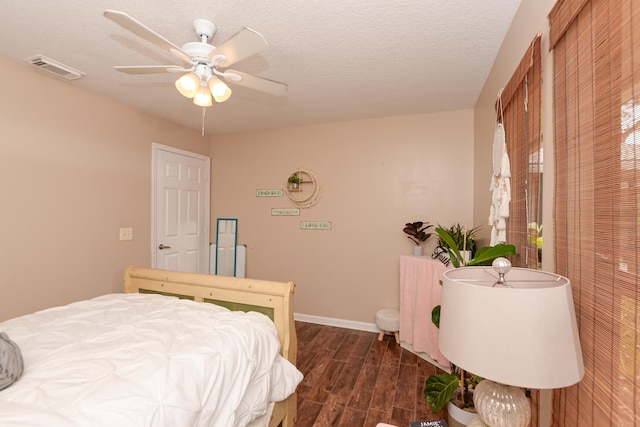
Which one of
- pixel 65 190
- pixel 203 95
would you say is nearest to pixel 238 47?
pixel 203 95

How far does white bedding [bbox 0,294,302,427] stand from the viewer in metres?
0.98

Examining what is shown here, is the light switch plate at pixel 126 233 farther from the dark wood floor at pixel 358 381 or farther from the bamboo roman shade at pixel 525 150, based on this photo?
the bamboo roman shade at pixel 525 150

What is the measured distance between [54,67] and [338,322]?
143 inches

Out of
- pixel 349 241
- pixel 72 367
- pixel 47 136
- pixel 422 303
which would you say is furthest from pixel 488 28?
pixel 47 136

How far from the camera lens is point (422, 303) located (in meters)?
2.81

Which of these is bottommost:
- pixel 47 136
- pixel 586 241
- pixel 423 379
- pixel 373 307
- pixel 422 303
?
pixel 423 379

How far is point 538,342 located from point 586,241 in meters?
0.41

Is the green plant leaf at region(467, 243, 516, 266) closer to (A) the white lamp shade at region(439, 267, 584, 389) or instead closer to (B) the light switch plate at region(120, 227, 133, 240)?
(A) the white lamp shade at region(439, 267, 584, 389)

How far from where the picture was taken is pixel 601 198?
0.82 metres

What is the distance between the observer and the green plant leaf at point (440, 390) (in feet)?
5.43

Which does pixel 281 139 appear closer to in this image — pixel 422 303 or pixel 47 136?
pixel 47 136

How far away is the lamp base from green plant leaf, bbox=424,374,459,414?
Answer: 2.60 ft

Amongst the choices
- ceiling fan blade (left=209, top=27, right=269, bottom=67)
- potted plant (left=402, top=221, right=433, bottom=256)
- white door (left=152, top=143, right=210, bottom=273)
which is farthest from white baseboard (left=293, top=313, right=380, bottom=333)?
ceiling fan blade (left=209, top=27, right=269, bottom=67)

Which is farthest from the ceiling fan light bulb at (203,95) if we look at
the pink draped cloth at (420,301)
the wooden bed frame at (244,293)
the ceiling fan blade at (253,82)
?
the pink draped cloth at (420,301)
